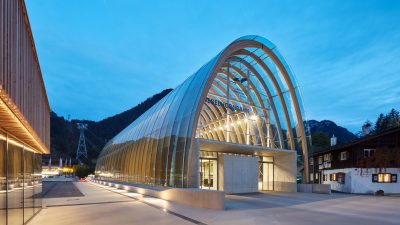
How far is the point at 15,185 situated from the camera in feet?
28.1

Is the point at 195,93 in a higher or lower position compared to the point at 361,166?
higher

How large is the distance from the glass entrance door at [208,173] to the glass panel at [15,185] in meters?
17.7

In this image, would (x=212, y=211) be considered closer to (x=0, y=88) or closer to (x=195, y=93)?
(x=195, y=93)

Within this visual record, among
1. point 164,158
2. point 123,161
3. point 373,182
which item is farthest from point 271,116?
point 123,161

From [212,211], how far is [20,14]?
1137 cm

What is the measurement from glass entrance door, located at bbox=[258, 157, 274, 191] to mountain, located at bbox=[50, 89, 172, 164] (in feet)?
402

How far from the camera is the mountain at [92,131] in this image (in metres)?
148

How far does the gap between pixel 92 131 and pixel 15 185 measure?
556 ft

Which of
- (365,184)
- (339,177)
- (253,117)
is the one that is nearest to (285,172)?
(253,117)

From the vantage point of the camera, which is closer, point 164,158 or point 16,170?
point 16,170

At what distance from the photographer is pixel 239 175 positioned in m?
25.6

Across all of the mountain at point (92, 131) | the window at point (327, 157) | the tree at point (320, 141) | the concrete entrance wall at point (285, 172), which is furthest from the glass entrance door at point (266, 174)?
the mountain at point (92, 131)

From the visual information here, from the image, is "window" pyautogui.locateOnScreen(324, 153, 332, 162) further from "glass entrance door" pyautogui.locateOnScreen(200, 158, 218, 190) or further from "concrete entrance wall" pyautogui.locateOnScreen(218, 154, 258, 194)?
"glass entrance door" pyautogui.locateOnScreen(200, 158, 218, 190)

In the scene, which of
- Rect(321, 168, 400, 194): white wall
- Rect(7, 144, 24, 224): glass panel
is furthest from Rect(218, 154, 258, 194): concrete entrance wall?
Rect(7, 144, 24, 224): glass panel
